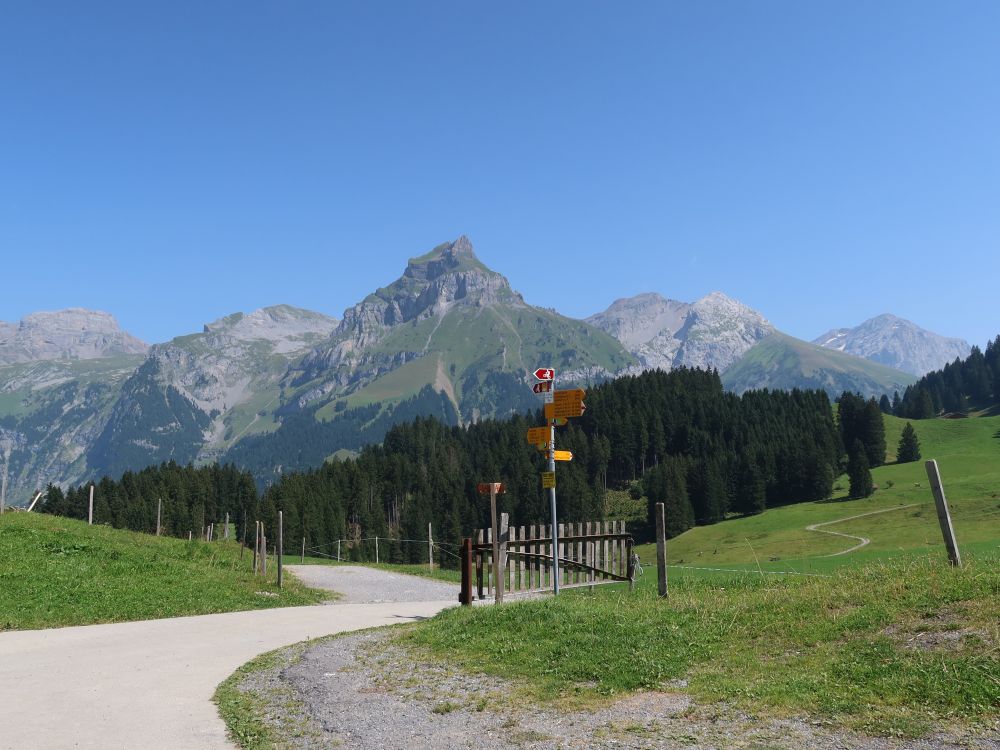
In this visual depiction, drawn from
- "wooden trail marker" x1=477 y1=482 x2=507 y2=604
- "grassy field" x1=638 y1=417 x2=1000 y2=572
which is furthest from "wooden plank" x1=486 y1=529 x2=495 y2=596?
"grassy field" x1=638 y1=417 x2=1000 y2=572

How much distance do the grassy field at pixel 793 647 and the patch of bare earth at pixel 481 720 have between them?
0.41 m

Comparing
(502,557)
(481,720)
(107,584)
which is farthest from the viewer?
(107,584)

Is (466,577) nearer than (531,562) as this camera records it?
Yes

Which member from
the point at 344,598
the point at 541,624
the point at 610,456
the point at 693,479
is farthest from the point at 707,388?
the point at 541,624

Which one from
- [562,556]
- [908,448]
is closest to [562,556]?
[562,556]

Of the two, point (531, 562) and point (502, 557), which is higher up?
point (502, 557)

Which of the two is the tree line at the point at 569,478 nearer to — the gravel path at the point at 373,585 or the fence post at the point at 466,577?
the gravel path at the point at 373,585

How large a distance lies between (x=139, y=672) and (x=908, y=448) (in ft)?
513

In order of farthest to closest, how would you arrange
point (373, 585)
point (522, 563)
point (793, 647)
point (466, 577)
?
1. point (373, 585)
2. point (522, 563)
3. point (466, 577)
4. point (793, 647)

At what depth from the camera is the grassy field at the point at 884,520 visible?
74188mm

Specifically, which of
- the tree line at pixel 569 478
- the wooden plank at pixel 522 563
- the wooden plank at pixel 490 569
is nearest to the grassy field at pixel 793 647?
the wooden plank at pixel 490 569

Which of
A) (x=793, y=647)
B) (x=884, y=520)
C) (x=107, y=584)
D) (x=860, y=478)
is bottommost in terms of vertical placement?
(x=884, y=520)

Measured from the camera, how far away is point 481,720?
10.4 meters

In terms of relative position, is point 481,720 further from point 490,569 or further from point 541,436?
point 490,569
